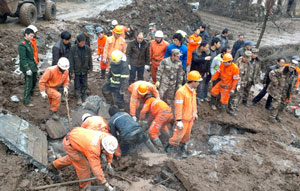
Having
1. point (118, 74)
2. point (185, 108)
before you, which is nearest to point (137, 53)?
point (118, 74)

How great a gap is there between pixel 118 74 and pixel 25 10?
7.15m

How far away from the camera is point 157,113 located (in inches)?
195

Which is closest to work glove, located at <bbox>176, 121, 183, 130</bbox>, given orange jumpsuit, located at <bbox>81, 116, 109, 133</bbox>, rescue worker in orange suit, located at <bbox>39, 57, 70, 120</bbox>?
orange jumpsuit, located at <bbox>81, 116, 109, 133</bbox>

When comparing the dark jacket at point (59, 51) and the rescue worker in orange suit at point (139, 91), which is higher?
the dark jacket at point (59, 51)

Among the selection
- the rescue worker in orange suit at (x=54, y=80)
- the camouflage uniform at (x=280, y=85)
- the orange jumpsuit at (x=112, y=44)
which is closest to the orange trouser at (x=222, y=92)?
the camouflage uniform at (x=280, y=85)

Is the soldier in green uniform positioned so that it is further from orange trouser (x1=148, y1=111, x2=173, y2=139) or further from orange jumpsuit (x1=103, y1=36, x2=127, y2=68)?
orange trouser (x1=148, y1=111, x2=173, y2=139)

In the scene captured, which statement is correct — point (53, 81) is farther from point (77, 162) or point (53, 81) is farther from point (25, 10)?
point (25, 10)

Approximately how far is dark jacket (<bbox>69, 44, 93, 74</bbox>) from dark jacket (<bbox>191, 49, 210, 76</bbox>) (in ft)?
8.58

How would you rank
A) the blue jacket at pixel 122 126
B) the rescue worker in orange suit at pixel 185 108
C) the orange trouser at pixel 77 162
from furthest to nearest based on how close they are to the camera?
the rescue worker in orange suit at pixel 185 108 < the blue jacket at pixel 122 126 < the orange trouser at pixel 77 162

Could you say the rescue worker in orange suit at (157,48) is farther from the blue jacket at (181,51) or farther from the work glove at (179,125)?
the work glove at (179,125)

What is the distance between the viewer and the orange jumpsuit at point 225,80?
5969mm

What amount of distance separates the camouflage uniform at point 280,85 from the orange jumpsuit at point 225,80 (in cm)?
126

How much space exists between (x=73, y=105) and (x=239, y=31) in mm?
14700

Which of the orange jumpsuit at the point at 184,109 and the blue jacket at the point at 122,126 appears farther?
the orange jumpsuit at the point at 184,109
